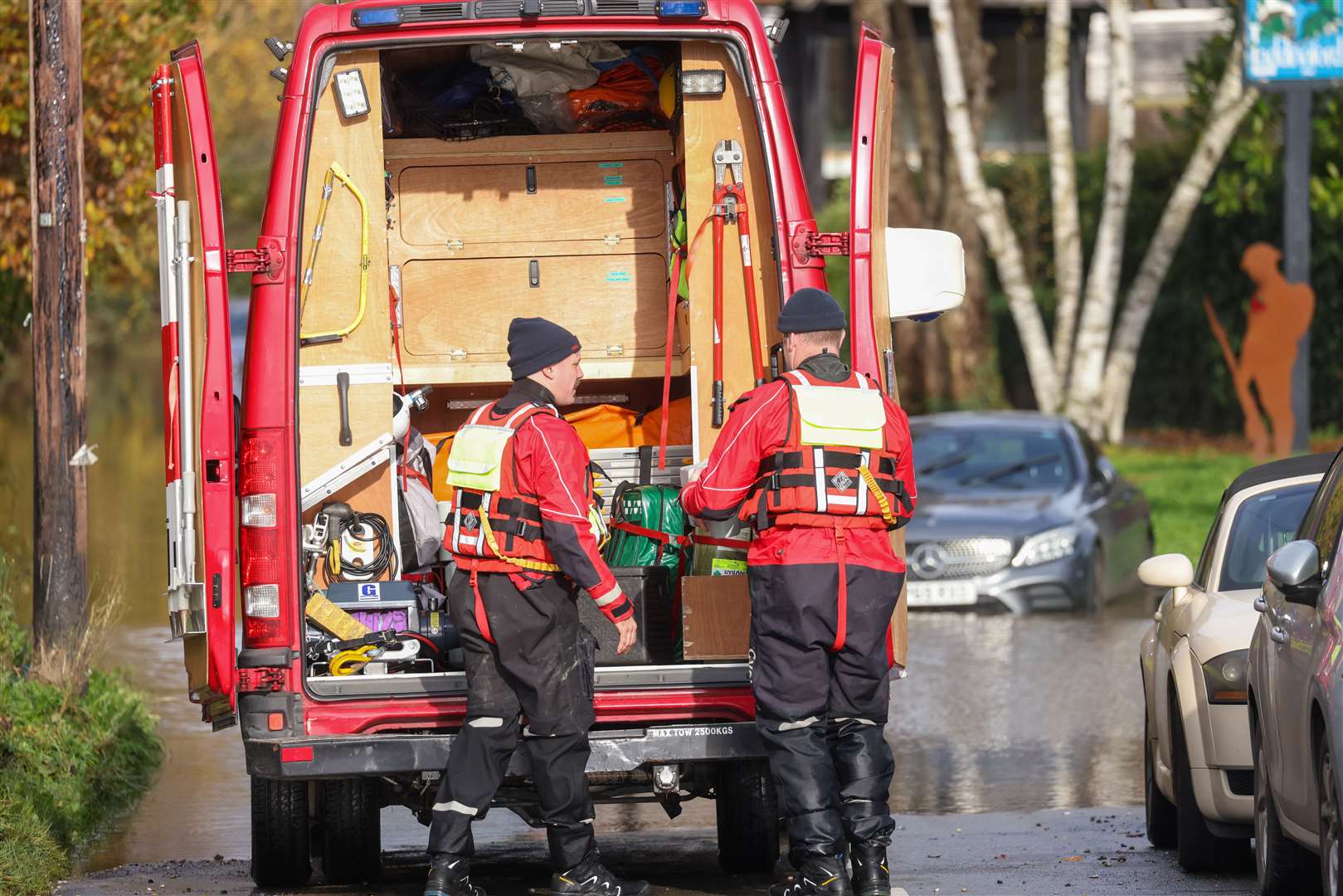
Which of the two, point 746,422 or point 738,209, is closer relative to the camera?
point 746,422

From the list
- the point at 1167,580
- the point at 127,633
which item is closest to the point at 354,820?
the point at 1167,580

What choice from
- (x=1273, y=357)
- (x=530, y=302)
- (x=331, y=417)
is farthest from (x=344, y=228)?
(x=1273, y=357)

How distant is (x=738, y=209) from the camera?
7.77m

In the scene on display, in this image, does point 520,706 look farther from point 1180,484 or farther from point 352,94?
Result: point 1180,484

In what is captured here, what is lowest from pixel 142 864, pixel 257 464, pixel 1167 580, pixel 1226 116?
pixel 142 864

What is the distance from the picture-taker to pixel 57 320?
1017 centimetres

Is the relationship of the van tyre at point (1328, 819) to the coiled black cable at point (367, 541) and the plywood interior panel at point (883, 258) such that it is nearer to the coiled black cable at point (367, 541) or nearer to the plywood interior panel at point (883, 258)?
the plywood interior panel at point (883, 258)

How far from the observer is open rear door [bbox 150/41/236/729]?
23.0 feet

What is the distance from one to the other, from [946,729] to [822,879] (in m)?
4.83

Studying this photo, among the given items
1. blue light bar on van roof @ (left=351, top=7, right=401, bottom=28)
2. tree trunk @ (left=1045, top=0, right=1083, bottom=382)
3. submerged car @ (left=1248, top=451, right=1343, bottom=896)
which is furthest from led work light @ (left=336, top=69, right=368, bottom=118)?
tree trunk @ (left=1045, top=0, right=1083, bottom=382)

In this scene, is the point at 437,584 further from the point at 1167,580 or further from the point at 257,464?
the point at 1167,580

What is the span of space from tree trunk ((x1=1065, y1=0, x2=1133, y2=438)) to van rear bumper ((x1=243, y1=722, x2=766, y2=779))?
51.5ft

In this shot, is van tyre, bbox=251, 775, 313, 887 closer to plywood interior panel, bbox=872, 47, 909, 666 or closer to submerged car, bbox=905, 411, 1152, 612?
plywood interior panel, bbox=872, 47, 909, 666

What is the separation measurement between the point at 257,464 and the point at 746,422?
1.50 metres
